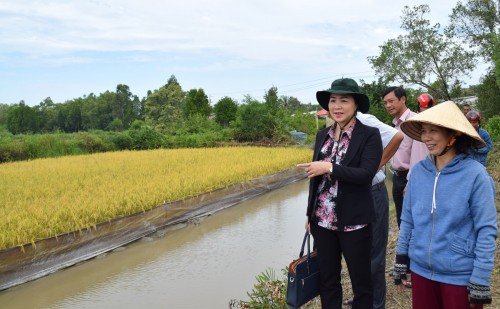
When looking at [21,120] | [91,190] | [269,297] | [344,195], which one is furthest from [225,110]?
[21,120]

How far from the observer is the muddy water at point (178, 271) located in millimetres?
3945

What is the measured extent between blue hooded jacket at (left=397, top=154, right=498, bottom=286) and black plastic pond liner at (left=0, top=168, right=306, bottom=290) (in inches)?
158

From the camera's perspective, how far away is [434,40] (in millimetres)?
16219

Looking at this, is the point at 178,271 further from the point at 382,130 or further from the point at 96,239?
the point at 382,130

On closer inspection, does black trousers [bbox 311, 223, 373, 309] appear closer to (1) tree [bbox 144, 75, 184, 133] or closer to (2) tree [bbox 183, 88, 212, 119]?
(2) tree [bbox 183, 88, 212, 119]

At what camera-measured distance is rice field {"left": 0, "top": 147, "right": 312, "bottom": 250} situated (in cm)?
514

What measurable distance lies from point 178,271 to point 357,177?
10.8 feet

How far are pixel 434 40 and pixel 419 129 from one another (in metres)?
16.2

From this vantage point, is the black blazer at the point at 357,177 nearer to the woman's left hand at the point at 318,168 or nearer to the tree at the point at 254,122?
the woman's left hand at the point at 318,168

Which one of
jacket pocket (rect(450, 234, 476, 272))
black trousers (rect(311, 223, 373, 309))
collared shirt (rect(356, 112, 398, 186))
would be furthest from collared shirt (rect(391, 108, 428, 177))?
jacket pocket (rect(450, 234, 476, 272))

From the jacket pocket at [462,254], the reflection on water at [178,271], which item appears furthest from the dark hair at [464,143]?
the reflection on water at [178,271]

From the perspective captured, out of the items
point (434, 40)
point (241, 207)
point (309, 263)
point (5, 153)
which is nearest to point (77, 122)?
point (5, 153)

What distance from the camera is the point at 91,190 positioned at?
749 cm

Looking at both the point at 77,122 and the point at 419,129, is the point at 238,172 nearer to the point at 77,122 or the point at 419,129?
the point at 419,129
